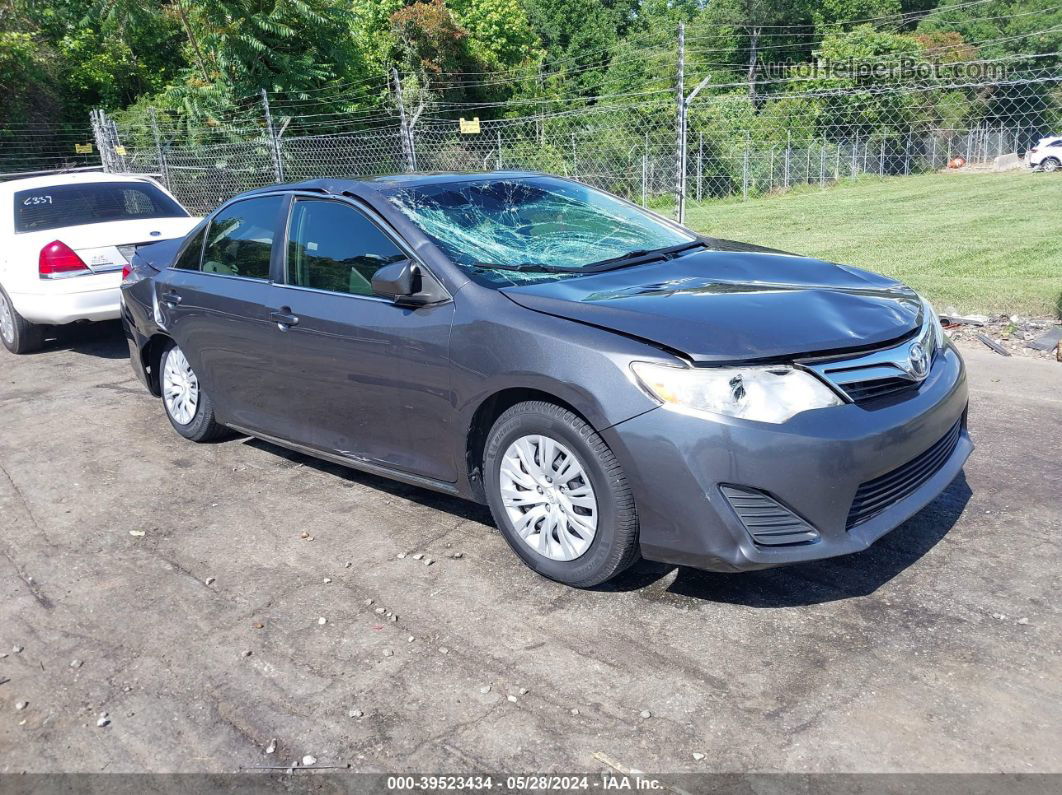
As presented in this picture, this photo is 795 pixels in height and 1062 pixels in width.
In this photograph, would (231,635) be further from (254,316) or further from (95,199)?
(95,199)

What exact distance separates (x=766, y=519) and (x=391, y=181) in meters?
2.55

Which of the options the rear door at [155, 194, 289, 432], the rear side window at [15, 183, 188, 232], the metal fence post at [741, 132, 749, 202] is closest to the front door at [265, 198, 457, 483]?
the rear door at [155, 194, 289, 432]

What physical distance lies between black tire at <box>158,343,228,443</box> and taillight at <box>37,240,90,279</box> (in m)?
2.69

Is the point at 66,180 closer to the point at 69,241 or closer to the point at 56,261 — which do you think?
the point at 69,241

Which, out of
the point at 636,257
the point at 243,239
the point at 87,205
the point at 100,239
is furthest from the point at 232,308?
the point at 87,205

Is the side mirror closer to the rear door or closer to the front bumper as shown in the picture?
the rear door

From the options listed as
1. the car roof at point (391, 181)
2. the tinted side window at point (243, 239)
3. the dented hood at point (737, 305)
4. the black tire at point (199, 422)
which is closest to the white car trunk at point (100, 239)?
the black tire at point (199, 422)

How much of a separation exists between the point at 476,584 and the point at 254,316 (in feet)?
6.41

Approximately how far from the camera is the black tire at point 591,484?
133 inches

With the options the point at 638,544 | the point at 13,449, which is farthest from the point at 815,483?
the point at 13,449

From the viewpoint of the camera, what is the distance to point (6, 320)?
28.9 ft

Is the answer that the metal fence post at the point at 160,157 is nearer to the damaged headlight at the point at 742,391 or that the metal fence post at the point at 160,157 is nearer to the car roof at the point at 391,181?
the car roof at the point at 391,181

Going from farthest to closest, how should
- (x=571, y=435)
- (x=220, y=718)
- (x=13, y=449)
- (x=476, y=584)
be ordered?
(x=13, y=449) → (x=476, y=584) → (x=571, y=435) → (x=220, y=718)

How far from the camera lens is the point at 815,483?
3.16 m
